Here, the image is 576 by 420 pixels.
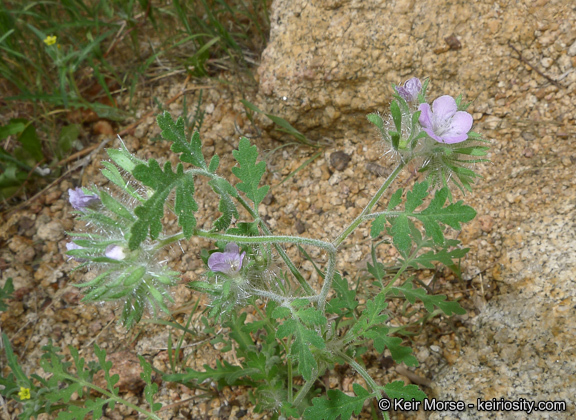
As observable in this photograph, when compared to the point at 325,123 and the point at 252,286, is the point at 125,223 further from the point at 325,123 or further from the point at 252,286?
the point at 325,123

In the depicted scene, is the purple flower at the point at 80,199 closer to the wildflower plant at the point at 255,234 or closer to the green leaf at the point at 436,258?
the wildflower plant at the point at 255,234

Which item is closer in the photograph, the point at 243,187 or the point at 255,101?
the point at 243,187

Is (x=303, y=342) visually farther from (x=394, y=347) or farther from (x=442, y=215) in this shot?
(x=442, y=215)

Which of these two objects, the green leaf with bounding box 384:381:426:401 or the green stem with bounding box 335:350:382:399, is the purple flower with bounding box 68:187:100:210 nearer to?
the green stem with bounding box 335:350:382:399

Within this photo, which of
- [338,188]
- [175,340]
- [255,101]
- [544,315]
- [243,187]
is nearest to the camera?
[243,187]

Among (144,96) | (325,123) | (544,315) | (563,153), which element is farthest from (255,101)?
(544,315)

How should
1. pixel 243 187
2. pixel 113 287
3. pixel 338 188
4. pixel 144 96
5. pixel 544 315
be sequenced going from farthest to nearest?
pixel 144 96
pixel 338 188
pixel 544 315
pixel 243 187
pixel 113 287
